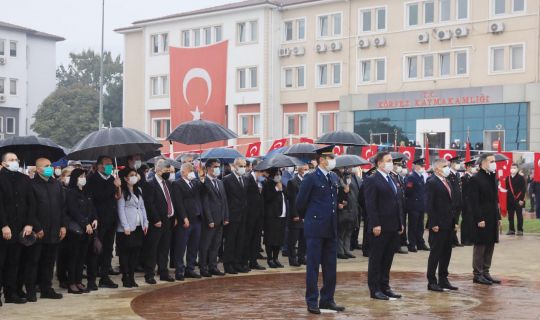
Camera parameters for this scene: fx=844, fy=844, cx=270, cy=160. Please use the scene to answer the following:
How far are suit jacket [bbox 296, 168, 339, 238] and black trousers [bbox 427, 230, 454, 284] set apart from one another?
251 cm

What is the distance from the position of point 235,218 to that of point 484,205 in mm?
4465

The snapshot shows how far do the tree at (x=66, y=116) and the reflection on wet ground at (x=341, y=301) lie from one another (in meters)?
72.9

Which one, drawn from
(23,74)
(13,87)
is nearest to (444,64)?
(13,87)

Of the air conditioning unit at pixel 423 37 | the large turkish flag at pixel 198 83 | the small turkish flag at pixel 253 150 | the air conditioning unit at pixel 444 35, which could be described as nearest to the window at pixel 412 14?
the air conditioning unit at pixel 423 37

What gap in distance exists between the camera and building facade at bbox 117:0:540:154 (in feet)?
157

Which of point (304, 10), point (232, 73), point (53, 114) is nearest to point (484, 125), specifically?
point (304, 10)

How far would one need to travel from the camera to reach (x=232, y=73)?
60.3 m

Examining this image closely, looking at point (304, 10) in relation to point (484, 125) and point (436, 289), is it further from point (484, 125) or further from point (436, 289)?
point (436, 289)

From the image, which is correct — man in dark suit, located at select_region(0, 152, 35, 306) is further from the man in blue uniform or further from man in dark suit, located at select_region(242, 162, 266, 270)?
man in dark suit, located at select_region(242, 162, 266, 270)

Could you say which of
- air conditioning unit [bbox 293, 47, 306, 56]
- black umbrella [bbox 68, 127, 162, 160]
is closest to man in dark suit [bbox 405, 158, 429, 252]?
black umbrella [bbox 68, 127, 162, 160]

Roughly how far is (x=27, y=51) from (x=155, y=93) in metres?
27.6

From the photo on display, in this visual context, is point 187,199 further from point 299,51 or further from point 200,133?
point 299,51

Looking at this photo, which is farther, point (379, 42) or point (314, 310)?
point (379, 42)

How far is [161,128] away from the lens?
65.9 metres
